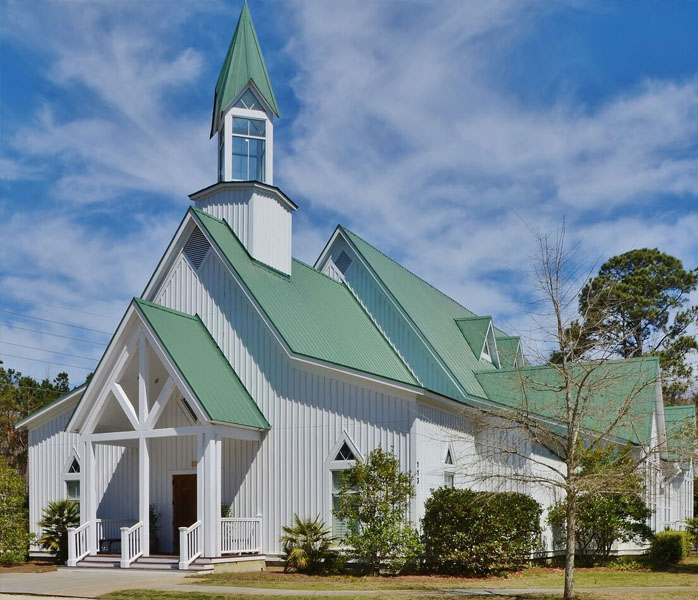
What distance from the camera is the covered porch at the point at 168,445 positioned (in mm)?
22406

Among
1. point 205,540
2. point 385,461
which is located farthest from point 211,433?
point 385,461

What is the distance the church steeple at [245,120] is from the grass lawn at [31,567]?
42.5 feet

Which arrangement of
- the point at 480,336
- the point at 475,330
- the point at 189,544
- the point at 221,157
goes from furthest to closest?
1. the point at 475,330
2. the point at 480,336
3. the point at 221,157
4. the point at 189,544

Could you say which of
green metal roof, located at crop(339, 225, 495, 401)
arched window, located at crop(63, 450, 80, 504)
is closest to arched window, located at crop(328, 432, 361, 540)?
green metal roof, located at crop(339, 225, 495, 401)

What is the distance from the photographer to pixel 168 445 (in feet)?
85.6

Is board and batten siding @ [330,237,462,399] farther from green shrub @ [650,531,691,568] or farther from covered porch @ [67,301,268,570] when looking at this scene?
green shrub @ [650,531,691,568]

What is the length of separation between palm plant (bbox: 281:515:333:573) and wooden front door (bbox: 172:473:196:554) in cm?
377

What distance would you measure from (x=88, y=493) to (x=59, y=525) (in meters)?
3.20

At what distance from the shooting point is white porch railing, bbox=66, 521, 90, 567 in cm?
2325

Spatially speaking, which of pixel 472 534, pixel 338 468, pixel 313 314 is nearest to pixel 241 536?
pixel 338 468

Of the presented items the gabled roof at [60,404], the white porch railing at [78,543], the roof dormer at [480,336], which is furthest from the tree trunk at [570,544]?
the roof dormer at [480,336]

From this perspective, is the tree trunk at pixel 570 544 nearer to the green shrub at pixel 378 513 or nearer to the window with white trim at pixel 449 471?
the green shrub at pixel 378 513

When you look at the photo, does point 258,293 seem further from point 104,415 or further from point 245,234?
point 104,415

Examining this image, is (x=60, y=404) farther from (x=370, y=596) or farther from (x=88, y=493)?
(x=370, y=596)
